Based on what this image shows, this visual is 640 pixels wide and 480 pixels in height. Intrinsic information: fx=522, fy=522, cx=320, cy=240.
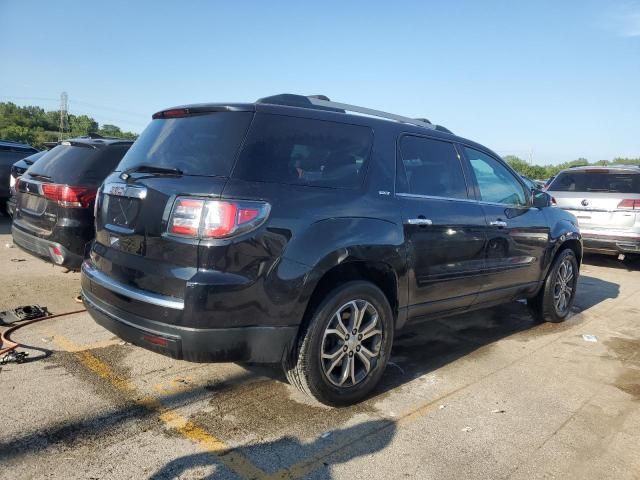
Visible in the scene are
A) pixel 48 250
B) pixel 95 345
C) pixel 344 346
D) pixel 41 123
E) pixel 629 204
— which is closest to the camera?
pixel 344 346

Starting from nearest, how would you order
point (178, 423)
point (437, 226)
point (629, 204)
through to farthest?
point (178, 423) < point (437, 226) < point (629, 204)

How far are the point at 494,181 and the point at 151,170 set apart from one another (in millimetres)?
3061

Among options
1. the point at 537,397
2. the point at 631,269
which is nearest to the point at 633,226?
the point at 631,269

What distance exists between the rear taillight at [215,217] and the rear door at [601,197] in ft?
24.8

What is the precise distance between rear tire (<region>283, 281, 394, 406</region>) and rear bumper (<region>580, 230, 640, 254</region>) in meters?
6.42

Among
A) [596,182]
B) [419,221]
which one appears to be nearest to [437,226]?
[419,221]

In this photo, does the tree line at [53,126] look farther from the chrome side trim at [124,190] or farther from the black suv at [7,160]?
the chrome side trim at [124,190]

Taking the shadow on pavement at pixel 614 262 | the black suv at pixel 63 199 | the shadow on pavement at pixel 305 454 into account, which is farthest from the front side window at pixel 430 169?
the shadow on pavement at pixel 614 262

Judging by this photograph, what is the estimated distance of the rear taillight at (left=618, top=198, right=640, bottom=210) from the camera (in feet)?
27.2

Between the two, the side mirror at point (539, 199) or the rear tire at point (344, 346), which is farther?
the side mirror at point (539, 199)

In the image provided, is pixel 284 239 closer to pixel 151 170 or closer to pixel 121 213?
pixel 151 170

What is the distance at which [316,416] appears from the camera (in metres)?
3.22

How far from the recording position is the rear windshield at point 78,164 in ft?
16.8

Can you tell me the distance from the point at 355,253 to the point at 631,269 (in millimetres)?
8174
